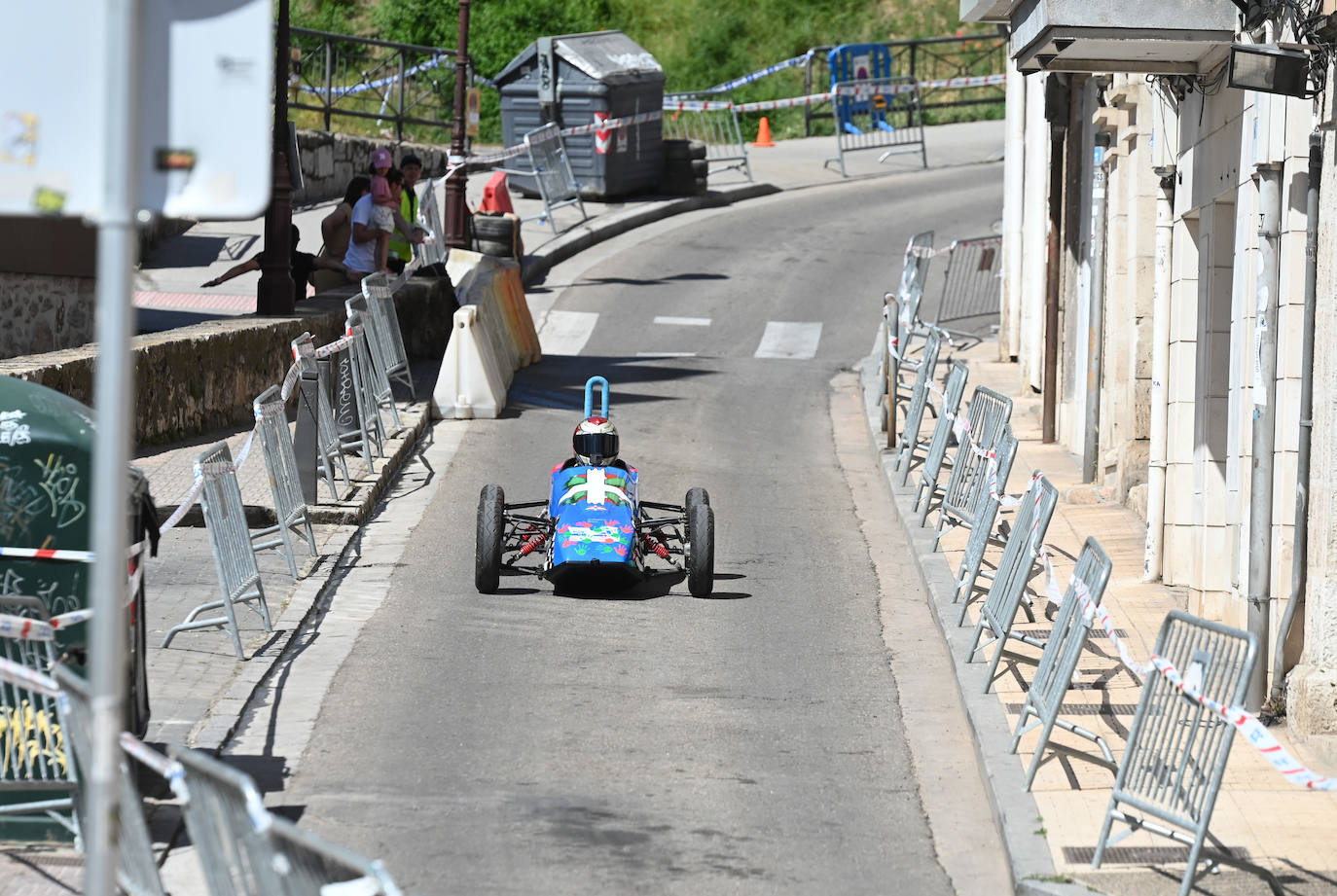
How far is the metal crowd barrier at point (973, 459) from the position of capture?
12438 mm

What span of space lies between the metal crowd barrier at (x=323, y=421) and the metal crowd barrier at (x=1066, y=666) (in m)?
6.16

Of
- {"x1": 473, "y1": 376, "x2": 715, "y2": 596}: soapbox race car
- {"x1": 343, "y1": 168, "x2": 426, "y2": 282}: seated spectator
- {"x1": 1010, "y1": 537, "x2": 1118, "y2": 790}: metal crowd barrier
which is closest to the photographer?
{"x1": 1010, "y1": 537, "x2": 1118, "y2": 790}: metal crowd barrier

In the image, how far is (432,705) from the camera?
31.7 feet

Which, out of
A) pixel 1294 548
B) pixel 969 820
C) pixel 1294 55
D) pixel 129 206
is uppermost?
pixel 1294 55

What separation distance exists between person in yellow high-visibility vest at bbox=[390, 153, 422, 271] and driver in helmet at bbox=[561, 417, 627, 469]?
26.5ft

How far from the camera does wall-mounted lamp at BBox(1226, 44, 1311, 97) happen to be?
9078 mm

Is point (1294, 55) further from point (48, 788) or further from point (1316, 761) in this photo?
point (48, 788)

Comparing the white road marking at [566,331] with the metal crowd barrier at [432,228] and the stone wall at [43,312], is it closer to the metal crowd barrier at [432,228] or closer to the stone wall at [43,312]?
the metal crowd barrier at [432,228]

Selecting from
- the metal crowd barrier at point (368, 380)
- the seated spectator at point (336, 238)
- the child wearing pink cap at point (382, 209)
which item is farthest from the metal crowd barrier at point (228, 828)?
the seated spectator at point (336, 238)

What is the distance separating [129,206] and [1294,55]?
6554mm

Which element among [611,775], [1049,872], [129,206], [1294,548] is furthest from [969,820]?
[129,206]

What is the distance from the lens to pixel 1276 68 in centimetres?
906

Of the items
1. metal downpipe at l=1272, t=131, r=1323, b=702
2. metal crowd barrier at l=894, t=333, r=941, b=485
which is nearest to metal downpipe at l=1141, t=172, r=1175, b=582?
metal crowd barrier at l=894, t=333, r=941, b=485

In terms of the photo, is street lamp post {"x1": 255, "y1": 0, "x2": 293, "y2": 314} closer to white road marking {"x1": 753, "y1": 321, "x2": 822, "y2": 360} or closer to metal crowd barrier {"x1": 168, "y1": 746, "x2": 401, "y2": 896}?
white road marking {"x1": 753, "y1": 321, "x2": 822, "y2": 360}
